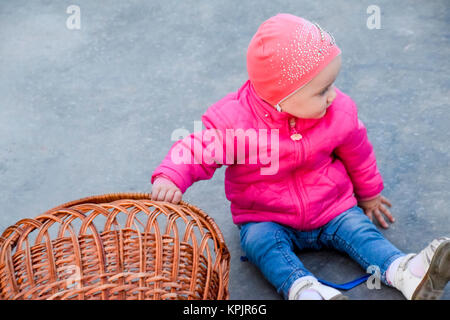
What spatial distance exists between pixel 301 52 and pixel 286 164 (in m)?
0.28

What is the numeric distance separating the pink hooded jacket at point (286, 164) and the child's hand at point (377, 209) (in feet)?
0.10

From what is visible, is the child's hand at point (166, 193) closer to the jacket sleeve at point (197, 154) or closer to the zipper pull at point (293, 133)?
the jacket sleeve at point (197, 154)

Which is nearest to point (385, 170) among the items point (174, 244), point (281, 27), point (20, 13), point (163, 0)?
point (281, 27)

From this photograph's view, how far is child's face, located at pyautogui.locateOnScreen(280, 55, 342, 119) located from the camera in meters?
1.31

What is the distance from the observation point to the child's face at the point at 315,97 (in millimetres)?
1314

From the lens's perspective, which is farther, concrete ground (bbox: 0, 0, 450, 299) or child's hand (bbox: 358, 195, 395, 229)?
concrete ground (bbox: 0, 0, 450, 299)

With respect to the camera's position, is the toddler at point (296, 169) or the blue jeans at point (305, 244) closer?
the toddler at point (296, 169)

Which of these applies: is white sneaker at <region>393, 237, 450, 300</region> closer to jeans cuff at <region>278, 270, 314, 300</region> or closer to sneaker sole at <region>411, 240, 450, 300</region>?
sneaker sole at <region>411, 240, 450, 300</region>

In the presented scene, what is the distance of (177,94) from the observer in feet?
7.20
